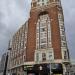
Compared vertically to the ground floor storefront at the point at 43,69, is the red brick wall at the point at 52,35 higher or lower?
higher

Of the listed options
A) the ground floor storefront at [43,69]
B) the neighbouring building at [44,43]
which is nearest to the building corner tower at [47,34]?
the neighbouring building at [44,43]

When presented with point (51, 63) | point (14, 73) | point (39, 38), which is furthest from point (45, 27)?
point (14, 73)

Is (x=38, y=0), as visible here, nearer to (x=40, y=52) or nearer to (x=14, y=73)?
(x=40, y=52)

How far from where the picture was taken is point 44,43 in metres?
67.6

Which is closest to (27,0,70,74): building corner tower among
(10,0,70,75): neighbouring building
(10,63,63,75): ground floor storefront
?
(10,0,70,75): neighbouring building

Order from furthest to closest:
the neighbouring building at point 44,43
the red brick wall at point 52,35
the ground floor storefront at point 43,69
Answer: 1. the red brick wall at point 52,35
2. the neighbouring building at point 44,43
3. the ground floor storefront at point 43,69

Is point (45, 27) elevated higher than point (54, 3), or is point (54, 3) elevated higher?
A: point (54, 3)

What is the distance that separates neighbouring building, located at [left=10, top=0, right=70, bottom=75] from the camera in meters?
63.7

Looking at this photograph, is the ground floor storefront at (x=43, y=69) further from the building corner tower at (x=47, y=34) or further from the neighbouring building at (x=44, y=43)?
the building corner tower at (x=47, y=34)

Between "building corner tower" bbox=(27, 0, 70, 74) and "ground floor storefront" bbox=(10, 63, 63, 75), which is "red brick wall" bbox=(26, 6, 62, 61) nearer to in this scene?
"building corner tower" bbox=(27, 0, 70, 74)

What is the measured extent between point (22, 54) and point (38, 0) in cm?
1956

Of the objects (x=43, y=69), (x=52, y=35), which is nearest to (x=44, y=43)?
(x=52, y=35)

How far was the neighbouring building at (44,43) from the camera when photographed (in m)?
63.7

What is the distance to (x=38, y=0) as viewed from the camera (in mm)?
73500
